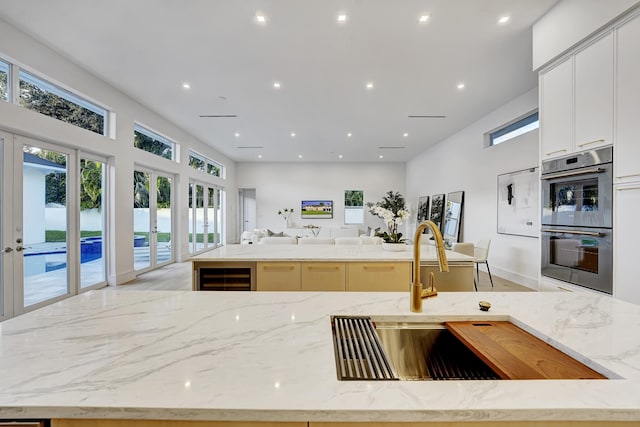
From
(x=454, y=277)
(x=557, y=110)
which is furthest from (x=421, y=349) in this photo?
(x=557, y=110)

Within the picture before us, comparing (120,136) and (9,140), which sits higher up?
(120,136)

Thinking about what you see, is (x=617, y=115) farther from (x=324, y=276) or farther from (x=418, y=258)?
(x=324, y=276)

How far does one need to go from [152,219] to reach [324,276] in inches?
194

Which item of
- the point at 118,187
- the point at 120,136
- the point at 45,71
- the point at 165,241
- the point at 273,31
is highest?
the point at 273,31

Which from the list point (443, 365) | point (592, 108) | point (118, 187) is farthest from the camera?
point (118, 187)

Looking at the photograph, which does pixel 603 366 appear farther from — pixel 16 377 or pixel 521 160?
pixel 521 160

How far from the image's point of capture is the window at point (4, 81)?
126 inches

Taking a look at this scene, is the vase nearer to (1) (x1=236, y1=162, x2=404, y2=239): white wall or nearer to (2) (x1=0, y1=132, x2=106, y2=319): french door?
(2) (x1=0, y1=132, x2=106, y2=319): french door

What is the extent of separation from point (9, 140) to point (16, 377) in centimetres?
392

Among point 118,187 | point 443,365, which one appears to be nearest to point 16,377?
point 443,365

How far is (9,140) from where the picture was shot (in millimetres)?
3262

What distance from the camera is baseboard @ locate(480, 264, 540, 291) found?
4.66 meters

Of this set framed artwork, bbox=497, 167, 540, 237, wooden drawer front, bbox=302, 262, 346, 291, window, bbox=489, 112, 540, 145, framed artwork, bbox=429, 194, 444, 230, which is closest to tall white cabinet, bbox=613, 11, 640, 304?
wooden drawer front, bbox=302, 262, 346, 291

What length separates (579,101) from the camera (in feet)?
7.89
